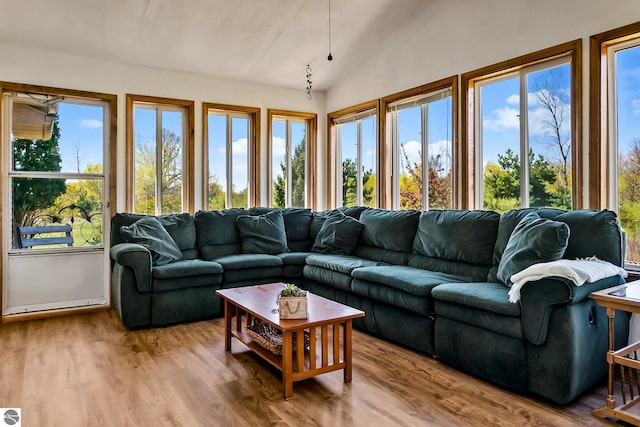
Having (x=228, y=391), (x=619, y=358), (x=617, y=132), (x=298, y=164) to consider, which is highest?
(x=298, y=164)

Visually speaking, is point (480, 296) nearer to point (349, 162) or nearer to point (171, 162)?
point (349, 162)

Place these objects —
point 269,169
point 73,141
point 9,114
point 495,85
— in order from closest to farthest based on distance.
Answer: point 495,85 < point 9,114 < point 73,141 < point 269,169

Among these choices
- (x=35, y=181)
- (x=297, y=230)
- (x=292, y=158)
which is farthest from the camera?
(x=292, y=158)

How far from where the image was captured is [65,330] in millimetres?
3754

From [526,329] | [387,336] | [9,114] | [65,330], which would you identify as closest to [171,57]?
[9,114]

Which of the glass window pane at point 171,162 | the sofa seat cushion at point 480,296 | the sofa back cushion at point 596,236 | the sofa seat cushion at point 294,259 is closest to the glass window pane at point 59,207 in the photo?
the glass window pane at point 171,162

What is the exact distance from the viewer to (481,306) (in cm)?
260

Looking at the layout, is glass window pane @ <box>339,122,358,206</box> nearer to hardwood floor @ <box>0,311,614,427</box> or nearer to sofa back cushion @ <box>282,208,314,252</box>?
sofa back cushion @ <box>282,208,314,252</box>

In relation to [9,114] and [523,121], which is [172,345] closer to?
[9,114]

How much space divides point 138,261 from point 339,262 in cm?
178

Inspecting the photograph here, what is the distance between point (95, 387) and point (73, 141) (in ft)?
9.31

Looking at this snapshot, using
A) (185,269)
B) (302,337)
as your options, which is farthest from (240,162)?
(302,337)

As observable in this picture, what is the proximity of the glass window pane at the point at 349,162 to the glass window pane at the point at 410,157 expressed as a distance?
2.66 ft

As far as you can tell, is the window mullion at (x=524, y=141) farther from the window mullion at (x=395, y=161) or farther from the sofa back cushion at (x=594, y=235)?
the window mullion at (x=395, y=161)
